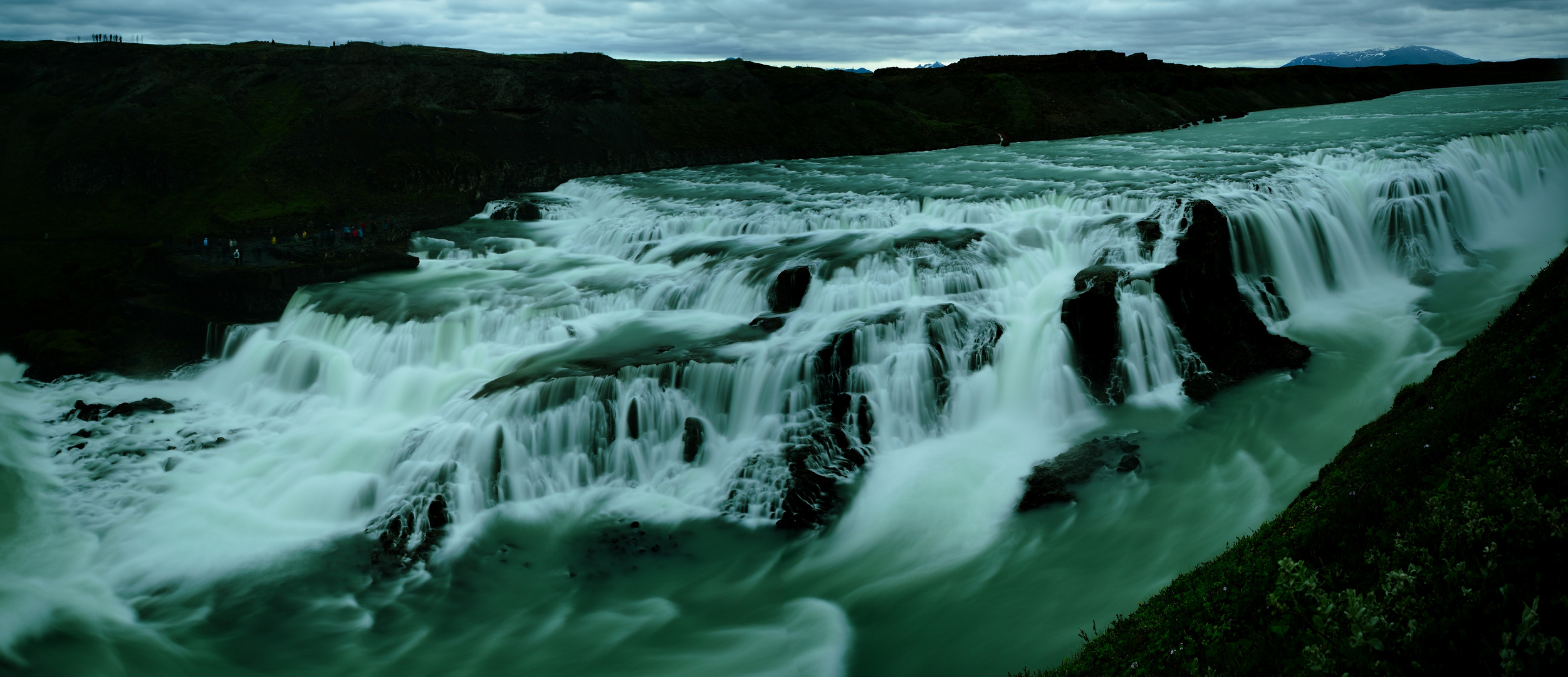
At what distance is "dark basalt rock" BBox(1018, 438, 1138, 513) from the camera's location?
15.6 meters

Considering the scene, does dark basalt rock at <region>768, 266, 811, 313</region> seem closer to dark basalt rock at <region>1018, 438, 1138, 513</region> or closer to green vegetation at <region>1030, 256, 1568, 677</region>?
dark basalt rock at <region>1018, 438, 1138, 513</region>

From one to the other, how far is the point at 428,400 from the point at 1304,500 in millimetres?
18218

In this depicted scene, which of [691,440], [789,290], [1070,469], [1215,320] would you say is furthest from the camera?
[789,290]

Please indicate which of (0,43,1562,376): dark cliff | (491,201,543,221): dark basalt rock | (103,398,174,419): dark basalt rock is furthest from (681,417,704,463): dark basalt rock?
(491,201,543,221): dark basalt rock

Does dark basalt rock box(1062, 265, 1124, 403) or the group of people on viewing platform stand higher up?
the group of people on viewing platform

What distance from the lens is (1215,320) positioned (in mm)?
21344

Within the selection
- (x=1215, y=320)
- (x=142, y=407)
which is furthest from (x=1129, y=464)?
(x=142, y=407)

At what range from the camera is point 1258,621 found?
7.14 m

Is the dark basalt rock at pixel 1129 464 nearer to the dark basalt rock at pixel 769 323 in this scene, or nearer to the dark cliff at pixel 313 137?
the dark basalt rock at pixel 769 323

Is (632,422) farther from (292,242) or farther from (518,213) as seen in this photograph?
(518,213)

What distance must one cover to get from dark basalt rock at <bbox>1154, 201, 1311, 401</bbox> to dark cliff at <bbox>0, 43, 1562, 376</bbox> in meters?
25.7

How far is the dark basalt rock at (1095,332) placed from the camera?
65.8ft

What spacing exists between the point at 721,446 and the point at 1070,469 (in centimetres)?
692

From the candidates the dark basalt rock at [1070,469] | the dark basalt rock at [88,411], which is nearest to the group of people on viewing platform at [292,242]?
the dark basalt rock at [88,411]
